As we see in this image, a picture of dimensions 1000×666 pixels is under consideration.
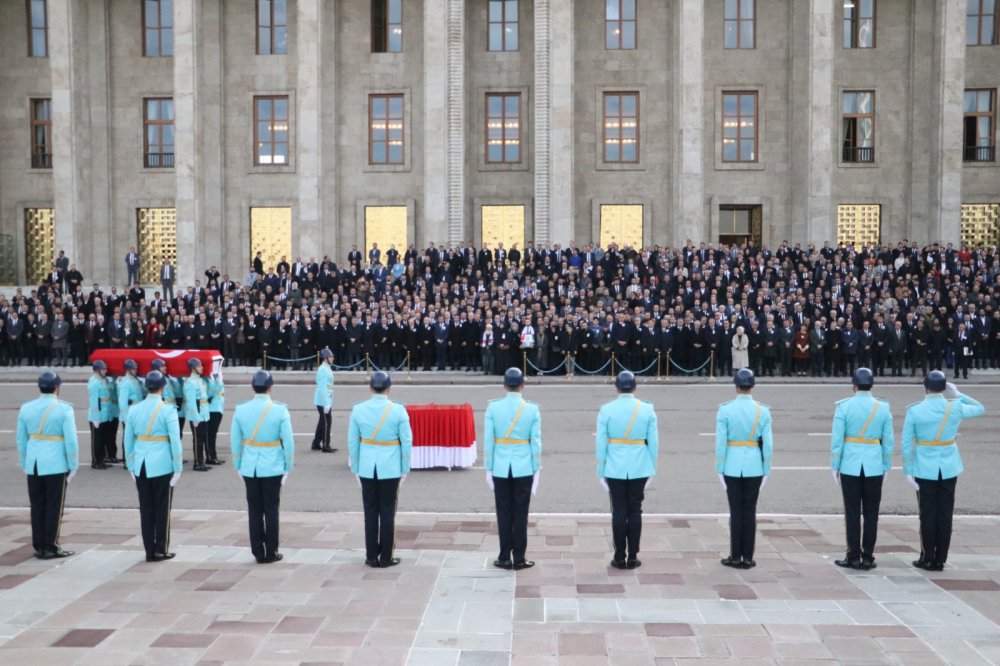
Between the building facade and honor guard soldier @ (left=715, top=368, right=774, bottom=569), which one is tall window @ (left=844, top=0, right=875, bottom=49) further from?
honor guard soldier @ (left=715, top=368, right=774, bottom=569)

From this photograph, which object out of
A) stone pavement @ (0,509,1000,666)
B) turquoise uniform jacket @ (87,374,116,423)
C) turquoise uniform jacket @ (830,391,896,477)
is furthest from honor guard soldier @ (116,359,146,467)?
turquoise uniform jacket @ (830,391,896,477)

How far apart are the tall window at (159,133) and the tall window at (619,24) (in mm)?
20554

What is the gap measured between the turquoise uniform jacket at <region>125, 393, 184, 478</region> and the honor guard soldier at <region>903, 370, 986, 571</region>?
7734mm

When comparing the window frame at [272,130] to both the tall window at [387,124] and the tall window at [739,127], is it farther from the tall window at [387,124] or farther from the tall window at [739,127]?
the tall window at [739,127]

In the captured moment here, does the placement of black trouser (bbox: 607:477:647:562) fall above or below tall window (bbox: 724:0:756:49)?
below

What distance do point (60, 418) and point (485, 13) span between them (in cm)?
3513

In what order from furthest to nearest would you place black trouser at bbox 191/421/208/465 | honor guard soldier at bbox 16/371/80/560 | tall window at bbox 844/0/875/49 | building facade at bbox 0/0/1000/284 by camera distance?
tall window at bbox 844/0/875/49 → building facade at bbox 0/0/1000/284 → black trouser at bbox 191/421/208/465 → honor guard soldier at bbox 16/371/80/560

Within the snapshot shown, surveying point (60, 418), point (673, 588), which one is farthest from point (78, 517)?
point (673, 588)

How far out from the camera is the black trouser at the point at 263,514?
933 cm

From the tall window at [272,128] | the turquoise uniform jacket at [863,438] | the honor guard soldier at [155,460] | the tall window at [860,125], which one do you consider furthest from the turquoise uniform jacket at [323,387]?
the tall window at [860,125]

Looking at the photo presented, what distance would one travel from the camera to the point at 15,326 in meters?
30.7

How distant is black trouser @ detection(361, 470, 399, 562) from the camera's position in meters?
9.27

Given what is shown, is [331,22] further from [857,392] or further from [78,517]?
[857,392]

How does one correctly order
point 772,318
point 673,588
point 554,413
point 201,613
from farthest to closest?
point 772,318, point 554,413, point 673,588, point 201,613
